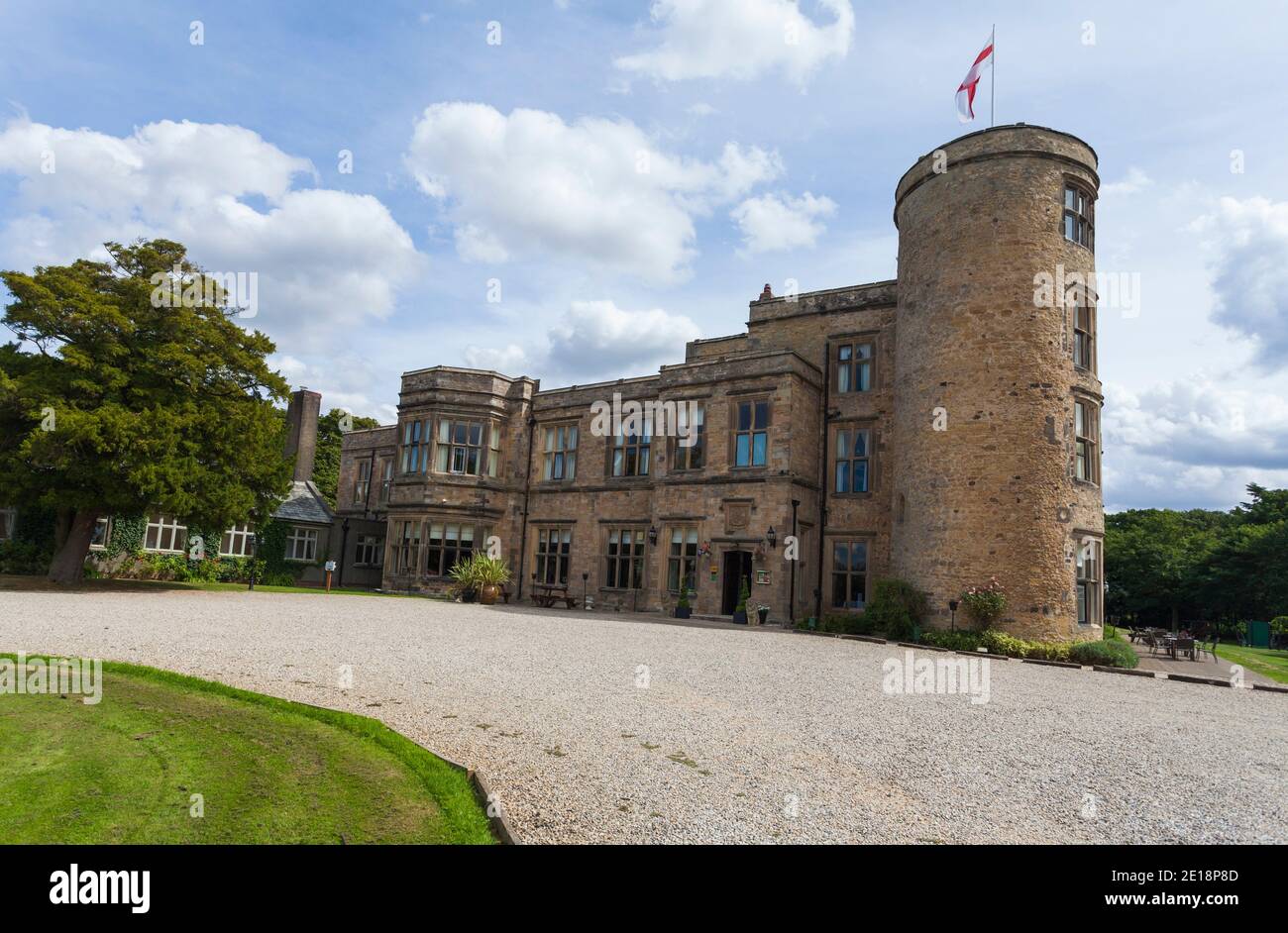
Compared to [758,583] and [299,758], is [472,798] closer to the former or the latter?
[299,758]

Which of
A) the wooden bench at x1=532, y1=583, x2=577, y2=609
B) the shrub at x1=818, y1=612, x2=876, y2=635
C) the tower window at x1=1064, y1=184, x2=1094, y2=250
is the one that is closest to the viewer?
the tower window at x1=1064, y1=184, x2=1094, y2=250

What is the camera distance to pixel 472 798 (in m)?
5.48

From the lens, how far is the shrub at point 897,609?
65.6 ft

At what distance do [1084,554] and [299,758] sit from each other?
20.1 metres

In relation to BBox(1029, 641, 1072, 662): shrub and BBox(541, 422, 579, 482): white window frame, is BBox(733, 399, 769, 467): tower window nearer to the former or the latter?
BBox(541, 422, 579, 482): white window frame

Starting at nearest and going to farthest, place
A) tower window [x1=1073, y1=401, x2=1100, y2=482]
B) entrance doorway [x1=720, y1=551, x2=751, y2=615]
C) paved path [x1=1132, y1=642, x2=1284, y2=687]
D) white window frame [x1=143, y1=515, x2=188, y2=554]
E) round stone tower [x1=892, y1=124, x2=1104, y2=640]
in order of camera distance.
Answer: paved path [x1=1132, y1=642, x2=1284, y2=687]
round stone tower [x1=892, y1=124, x2=1104, y2=640]
tower window [x1=1073, y1=401, x2=1100, y2=482]
entrance doorway [x1=720, y1=551, x2=751, y2=615]
white window frame [x1=143, y1=515, x2=188, y2=554]

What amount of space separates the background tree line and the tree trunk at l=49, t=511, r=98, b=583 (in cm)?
4924

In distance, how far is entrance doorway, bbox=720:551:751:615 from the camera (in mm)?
24891

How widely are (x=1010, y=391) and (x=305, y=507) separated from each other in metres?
30.2

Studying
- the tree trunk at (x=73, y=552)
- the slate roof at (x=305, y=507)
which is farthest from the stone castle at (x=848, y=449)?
the tree trunk at (x=73, y=552)

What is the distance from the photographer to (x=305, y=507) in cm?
3547

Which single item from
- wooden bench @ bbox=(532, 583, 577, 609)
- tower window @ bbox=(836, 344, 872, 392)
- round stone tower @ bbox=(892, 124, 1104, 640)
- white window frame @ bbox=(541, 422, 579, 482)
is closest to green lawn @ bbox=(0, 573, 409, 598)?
wooden bench @ bbox=(532, 583, 577, 609)
